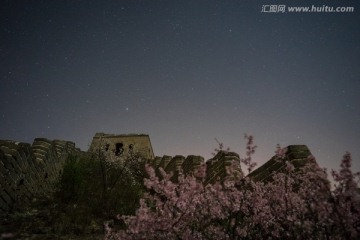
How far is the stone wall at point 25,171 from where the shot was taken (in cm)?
595

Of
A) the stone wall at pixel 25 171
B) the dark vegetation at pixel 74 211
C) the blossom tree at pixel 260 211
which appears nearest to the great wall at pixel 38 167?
the stone wall at pixel 25 171

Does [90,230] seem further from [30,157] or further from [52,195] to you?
[52,195]

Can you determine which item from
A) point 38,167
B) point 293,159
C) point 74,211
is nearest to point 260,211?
point 293,159

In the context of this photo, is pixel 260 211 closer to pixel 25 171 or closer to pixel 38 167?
pixel 25 171

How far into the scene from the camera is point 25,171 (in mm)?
6945

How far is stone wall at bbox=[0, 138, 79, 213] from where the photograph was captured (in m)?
5.95

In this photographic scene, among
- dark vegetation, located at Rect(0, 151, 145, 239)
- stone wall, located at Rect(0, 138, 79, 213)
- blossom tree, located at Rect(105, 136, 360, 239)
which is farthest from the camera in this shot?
stone wall, located at Rect(0, 138, 79, 213)

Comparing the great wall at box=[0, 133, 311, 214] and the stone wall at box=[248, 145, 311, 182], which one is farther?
the great wall at box=[0, 133, 311, 214]

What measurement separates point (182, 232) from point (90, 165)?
33.6 ft

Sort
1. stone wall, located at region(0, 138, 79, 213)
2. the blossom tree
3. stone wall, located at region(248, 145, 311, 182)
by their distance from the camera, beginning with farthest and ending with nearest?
1. stone wall, located at region(0, 138, 79, 213)
2. stone wall, located at region(248, 145, 311, 182)
3. the blossom tree

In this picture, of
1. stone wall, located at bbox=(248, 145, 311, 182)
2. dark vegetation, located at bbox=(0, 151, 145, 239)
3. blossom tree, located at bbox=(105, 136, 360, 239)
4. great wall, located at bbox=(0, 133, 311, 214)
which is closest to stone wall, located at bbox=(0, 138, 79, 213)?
great wall, located at bbox=(0, 133, 311, 214)

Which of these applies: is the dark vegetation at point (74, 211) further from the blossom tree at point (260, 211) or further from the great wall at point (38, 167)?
the blossom tree at point (260, 211)

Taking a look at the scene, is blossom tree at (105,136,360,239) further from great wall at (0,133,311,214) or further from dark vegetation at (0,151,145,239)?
dark vegetation at (0,151,145,239)

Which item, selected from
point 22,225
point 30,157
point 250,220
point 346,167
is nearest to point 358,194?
point 346,167
